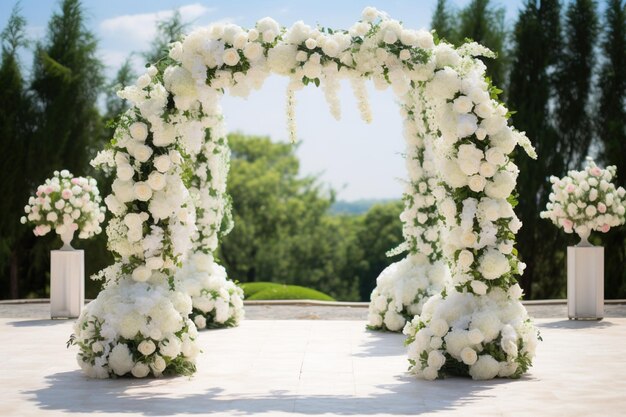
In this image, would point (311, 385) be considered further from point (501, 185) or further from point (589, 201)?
point (589, 201)

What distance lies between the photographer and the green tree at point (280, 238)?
115 feet

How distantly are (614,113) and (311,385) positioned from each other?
13.9 m

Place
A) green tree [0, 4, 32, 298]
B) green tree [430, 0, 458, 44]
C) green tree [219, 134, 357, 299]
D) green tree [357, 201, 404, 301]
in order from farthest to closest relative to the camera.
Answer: green tree [219, 134, 357, 299]
green tree [357, 201, 404, 301]
green tree [430, 0, 458, 44]
green tree [0, 4, 32, 298]

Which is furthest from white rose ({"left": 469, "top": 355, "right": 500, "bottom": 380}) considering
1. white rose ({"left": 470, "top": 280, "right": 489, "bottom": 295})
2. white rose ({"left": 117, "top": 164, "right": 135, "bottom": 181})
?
white rose ({"left": 117, "top": 164, "right": 135, "bottom": 181})

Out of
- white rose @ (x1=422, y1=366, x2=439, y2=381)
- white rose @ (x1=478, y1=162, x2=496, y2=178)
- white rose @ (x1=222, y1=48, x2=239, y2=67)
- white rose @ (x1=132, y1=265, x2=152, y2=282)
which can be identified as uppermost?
Result: white rose @ (x1=222, y1=48, x2=239, y2=67)

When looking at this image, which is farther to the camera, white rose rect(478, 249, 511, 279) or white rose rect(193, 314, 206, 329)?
white rose rect(193, 314, 206, 329)

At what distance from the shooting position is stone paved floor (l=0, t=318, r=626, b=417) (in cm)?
644

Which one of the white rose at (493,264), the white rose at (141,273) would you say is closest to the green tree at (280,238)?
the white rose at (141,273)

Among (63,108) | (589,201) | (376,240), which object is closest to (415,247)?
(589,201)

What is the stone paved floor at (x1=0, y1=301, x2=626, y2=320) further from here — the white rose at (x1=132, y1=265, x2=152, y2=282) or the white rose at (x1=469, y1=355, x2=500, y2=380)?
the white rose at (x1=469, y1=355, x2=500, y2=380)

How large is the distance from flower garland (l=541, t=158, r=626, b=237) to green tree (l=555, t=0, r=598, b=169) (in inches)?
281

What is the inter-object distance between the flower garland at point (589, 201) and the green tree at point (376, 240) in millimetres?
20494

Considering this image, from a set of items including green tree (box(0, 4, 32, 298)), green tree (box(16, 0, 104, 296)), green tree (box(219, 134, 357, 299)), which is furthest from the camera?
green tree (box(219, 134, 357, 299))

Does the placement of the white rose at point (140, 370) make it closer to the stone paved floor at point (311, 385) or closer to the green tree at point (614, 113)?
the stone paved floor at point (311, 385)
